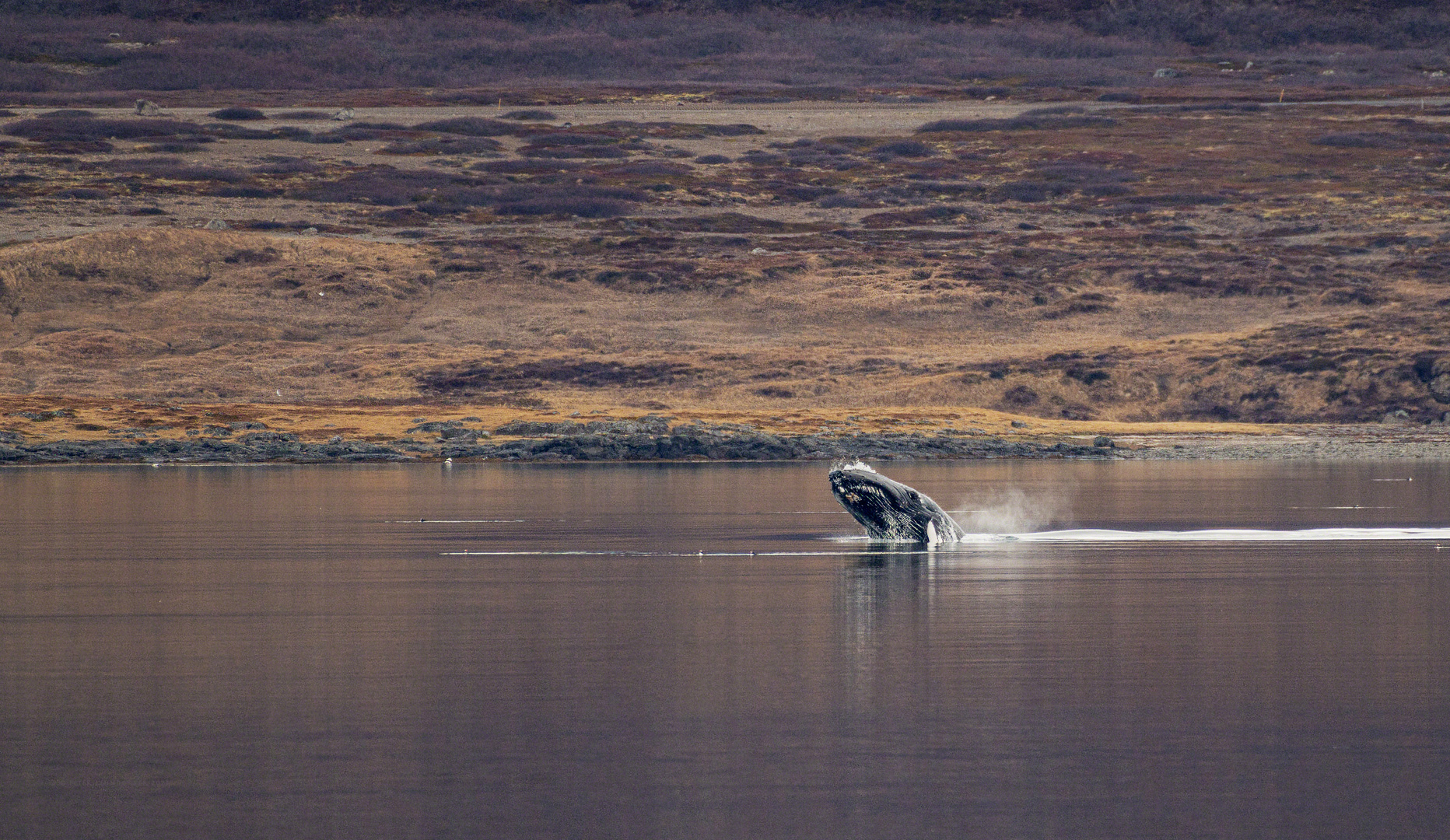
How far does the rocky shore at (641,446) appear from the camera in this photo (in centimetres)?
5641

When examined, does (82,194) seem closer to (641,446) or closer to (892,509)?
(641,446)

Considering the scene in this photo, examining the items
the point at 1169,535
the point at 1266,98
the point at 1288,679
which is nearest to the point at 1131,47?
the point at 1266,98

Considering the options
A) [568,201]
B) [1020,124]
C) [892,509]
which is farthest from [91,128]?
[892,509]

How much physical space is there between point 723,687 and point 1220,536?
13.7 metres

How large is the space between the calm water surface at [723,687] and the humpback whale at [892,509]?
654 mm

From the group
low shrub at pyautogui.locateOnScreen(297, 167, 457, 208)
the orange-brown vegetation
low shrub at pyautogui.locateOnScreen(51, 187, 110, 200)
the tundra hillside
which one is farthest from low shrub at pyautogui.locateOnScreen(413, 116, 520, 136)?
low shrub at pyautogui.locateOnScreen(51, 187, 110, 200)

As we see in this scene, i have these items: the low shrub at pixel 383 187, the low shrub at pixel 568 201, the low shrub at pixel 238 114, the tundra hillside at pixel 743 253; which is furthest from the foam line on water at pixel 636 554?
the low shrub at pixel 238 114

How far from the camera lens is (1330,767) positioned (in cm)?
991

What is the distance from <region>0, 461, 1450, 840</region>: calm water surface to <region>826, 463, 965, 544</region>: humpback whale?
2.15ft

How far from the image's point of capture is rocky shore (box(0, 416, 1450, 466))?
56406mm

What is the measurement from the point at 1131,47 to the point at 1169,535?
14415 cm

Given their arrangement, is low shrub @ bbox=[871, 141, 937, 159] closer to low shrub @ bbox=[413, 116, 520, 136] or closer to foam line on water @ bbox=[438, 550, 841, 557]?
low shrub @ bbox=[413, 116, 520, 136]

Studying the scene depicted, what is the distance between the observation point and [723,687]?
40.7 ft

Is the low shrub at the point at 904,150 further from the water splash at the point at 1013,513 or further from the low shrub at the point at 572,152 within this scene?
the water splash at the point at 1013,513
